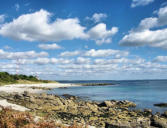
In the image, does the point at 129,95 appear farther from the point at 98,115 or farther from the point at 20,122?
the point at 20,122

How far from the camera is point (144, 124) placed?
53.3 feet

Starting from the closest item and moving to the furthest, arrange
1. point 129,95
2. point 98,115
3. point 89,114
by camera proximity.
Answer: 1. point 98,115
2. point 89,114
3. point 129,95

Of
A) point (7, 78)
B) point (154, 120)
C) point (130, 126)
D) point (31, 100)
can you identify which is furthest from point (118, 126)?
point (7, 78)

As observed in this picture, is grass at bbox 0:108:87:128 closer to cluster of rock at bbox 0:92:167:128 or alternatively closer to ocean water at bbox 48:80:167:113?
cluster of rock at bbox 0:92:167:128

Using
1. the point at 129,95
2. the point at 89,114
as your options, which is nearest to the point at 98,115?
the point at 89,114

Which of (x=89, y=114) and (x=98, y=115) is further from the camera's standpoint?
(x=89, y=114)

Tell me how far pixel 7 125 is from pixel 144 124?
42.9ft

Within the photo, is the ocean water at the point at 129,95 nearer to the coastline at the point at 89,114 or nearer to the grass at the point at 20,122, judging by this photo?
the coastline at the point at 89,114

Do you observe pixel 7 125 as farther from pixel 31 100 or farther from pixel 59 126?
pixel 31 100

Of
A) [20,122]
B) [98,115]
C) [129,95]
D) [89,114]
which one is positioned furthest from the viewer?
[129,95]

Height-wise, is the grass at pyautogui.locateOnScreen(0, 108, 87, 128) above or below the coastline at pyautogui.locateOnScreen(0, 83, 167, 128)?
above

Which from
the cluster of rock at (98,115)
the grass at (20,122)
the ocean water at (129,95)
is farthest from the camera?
the ocean water at (129,95)

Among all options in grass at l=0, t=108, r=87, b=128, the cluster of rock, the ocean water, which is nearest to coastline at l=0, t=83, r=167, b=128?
the cluster of rock

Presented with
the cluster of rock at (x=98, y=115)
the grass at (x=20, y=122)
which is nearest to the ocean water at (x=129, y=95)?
the cluster of rock at (x=98, y=115)
